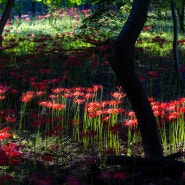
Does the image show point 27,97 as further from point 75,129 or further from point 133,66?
point 133,66

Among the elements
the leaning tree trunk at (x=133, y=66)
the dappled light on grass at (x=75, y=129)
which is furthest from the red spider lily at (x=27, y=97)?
the leaning tree trunk at (x=133, y=66)

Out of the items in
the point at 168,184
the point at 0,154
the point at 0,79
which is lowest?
the point at 168,184

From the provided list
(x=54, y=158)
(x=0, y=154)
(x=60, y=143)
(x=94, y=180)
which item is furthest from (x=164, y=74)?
(x=0, y=154)

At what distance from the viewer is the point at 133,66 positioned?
15.7 ft

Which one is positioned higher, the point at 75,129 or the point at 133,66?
the point at 133,66

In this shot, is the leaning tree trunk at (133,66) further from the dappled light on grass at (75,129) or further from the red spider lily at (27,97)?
the red spider lily at (27,97)

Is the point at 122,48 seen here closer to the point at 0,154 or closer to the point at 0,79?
the point at 0,154

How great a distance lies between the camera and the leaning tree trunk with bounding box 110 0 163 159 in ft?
15.3

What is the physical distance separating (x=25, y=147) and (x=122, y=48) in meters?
2.77

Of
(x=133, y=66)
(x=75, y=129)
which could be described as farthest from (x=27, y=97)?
(x=133, y=66)

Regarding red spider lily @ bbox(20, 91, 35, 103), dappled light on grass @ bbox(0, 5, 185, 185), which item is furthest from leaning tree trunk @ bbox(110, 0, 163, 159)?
red spider lily @ bbox(20, 91, 35, 103)

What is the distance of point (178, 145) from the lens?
20.9 ft

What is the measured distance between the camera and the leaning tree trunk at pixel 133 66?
4648mm

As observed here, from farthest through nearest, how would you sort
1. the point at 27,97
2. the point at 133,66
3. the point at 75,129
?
the point at 75,129 → the point at 27,97 → the point at 133,66
